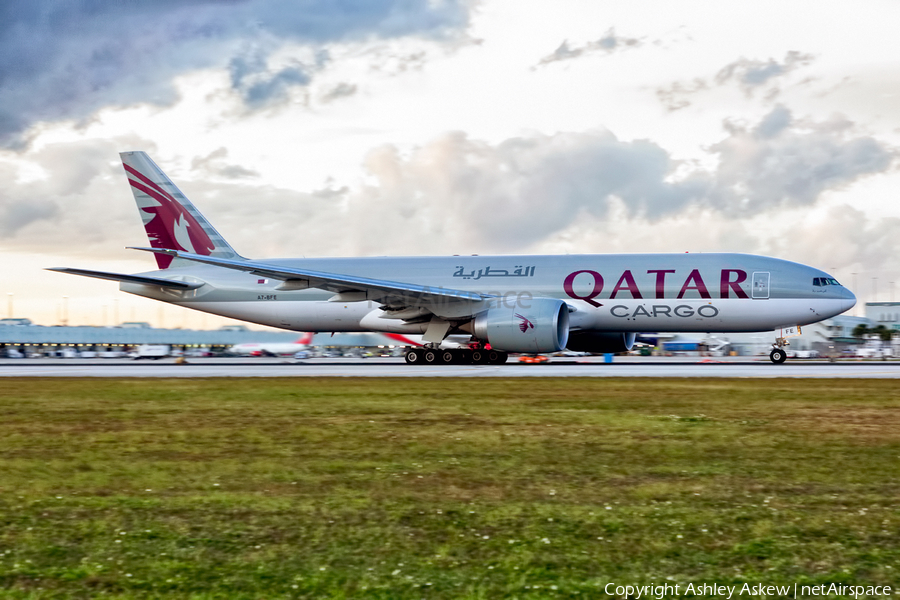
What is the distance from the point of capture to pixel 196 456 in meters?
10.0

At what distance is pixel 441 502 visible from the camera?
7.39 m

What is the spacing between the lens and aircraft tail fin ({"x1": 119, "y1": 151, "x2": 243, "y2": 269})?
132 feet

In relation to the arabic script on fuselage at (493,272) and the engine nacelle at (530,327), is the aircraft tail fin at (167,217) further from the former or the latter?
the engine nacelle at (530,327)

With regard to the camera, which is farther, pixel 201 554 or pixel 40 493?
pixel 40 493

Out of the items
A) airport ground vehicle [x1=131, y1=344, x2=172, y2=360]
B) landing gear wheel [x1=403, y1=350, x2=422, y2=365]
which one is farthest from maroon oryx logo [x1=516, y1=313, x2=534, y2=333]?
airport ground vehicle [x1=131, y1=344, x2=172, y2=360]

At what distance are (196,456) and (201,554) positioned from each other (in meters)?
4.13

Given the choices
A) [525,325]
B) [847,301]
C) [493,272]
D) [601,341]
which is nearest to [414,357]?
[493,272]

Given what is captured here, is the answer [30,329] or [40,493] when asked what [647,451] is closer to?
[40,493]

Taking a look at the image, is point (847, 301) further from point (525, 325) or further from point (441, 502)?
point (441, 502)

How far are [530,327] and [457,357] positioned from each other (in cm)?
447

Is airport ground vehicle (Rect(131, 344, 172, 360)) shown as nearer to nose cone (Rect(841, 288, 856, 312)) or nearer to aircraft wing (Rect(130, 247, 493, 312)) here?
aircraft wing (Rect(130, 247, 493, 312))

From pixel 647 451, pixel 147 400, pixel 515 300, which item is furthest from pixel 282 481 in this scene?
pixel 515 300

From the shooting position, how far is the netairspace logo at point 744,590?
528cm

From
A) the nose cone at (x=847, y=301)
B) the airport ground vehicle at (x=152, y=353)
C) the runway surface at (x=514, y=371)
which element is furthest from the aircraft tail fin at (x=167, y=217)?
the airport ground vehicle at (x=152, y=353)
